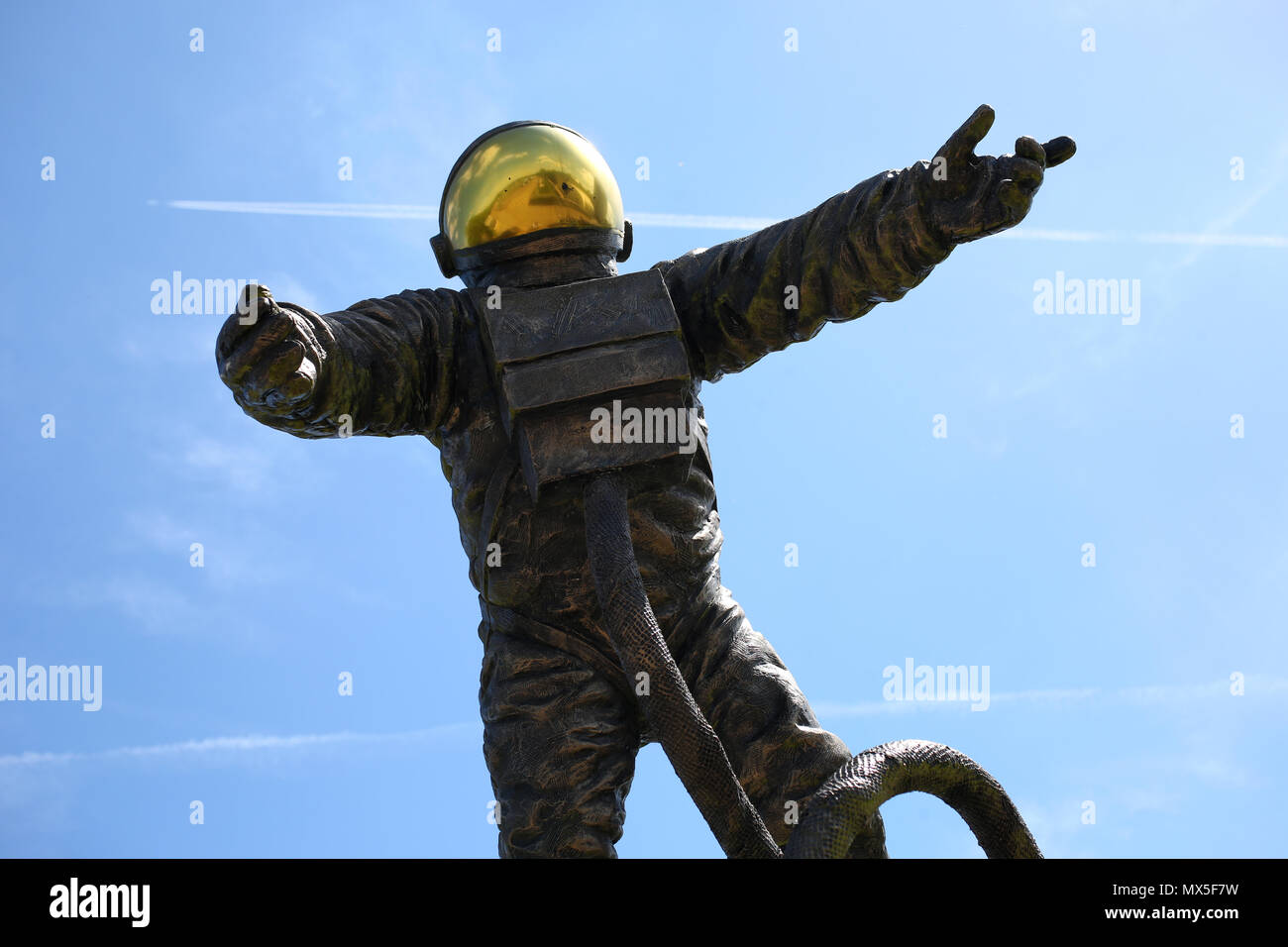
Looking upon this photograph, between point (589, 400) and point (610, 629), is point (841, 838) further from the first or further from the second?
point (589, 400)

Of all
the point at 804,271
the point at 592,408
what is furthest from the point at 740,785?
the point at 804,271

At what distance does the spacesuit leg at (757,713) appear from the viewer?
13.7 feet

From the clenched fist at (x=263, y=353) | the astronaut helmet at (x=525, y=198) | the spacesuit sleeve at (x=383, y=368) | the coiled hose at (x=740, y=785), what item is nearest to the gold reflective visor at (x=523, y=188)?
the astronaut helmet at (x=525, y=198)

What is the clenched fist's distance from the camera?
12.6 ft

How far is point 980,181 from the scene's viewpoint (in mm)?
4082

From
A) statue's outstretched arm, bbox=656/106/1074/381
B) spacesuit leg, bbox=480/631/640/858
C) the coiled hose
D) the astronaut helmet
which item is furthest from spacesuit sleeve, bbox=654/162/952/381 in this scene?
spacesuit leg, bbox=480/631/640/858

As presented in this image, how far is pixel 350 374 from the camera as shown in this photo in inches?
168

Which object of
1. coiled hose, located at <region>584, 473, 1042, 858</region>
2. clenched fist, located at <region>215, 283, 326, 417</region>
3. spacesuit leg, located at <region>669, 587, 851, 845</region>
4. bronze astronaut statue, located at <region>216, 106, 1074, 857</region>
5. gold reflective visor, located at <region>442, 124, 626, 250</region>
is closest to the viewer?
coiled hose, located at <region>584, 473, 1042, 858</region>

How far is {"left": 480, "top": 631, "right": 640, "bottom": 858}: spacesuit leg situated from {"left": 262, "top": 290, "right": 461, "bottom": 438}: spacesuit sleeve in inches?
26.4

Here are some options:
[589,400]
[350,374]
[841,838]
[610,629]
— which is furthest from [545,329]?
[841,838]

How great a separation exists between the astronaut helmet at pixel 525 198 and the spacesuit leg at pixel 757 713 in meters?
1.10

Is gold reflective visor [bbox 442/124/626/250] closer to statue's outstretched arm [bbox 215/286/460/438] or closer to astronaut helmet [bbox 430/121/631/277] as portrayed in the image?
astronaut helmet [bbox 430/121/631/277]

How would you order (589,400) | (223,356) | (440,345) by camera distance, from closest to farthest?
(223,356) < (589,400) < (440,345)

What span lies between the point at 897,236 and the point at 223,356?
5.61 feet
